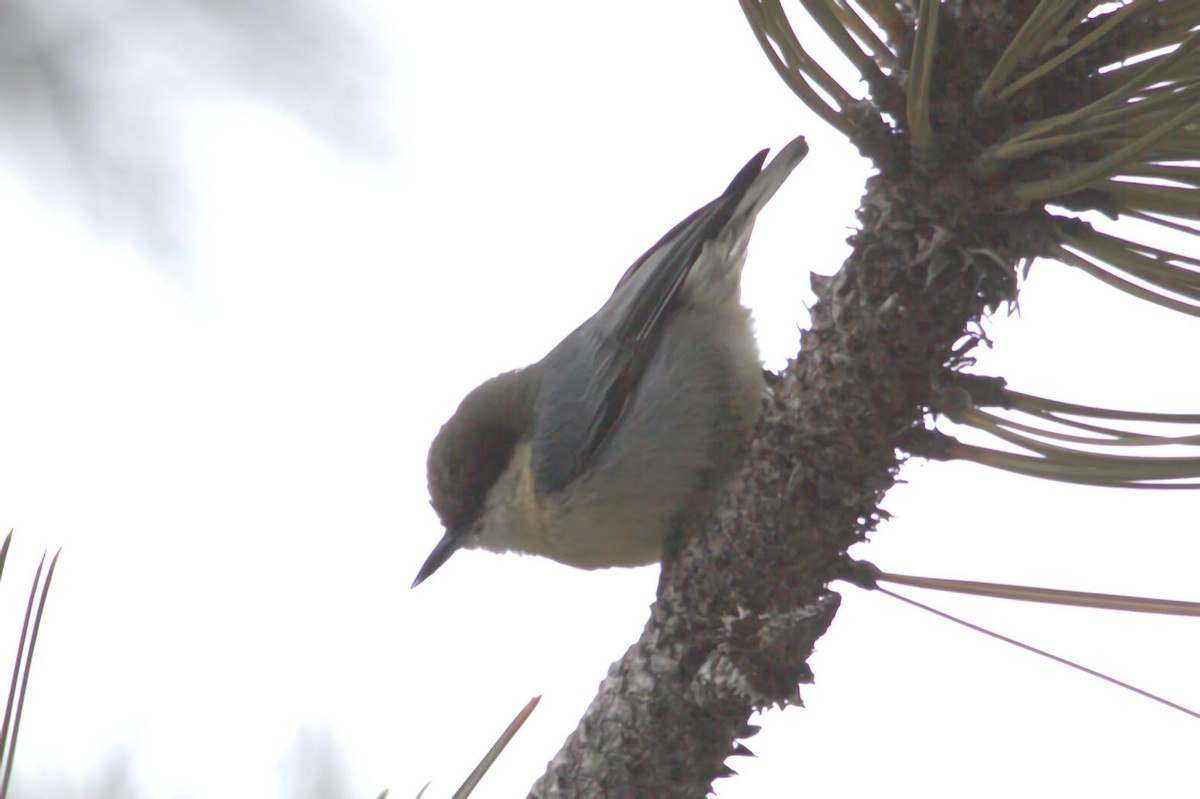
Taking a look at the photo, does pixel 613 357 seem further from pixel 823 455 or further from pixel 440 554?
pixel 823 455

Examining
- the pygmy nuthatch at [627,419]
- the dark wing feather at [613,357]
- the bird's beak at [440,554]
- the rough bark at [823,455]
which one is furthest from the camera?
the bird's beak at [440,554]

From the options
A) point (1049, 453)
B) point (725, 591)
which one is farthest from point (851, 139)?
point (725, 591)

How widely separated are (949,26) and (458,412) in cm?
181

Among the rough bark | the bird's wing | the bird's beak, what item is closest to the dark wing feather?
the bird's wing

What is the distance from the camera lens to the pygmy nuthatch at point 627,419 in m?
2.11

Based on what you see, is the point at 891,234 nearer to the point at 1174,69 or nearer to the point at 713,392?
the point at 1174,69

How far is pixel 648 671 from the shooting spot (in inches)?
56.5

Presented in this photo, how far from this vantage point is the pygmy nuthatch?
211 centimetres

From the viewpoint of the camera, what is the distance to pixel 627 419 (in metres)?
2.36

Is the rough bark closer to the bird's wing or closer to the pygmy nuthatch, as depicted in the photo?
the pygmy nuthatch

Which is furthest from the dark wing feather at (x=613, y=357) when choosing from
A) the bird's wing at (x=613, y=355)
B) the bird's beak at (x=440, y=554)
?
the bird's beak at (x=440, y=554)

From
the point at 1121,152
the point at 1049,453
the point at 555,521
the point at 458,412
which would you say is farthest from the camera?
the point at 458,412

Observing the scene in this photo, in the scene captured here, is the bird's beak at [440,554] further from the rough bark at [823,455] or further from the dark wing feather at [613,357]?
the rough bark at [823,455]

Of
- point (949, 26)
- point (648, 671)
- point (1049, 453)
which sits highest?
point (949, 26)
